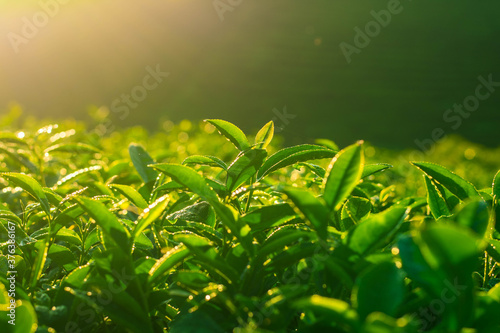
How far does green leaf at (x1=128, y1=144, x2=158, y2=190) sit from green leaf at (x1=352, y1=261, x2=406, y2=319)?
2.65ft

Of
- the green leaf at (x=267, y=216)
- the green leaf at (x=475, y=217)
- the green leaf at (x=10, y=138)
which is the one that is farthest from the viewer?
the green leaf at (x=10, y=138)

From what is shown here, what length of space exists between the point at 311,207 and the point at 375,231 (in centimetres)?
10

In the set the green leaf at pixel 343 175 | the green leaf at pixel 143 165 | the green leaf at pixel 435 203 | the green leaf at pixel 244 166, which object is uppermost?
the green leaf at pixel 143 165

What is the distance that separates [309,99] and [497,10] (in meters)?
9.71

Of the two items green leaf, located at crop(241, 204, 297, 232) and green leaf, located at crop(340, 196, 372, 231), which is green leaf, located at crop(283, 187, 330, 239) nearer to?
green leaf, located at crop(241, 204, 297, 232)

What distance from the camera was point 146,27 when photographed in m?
20.7

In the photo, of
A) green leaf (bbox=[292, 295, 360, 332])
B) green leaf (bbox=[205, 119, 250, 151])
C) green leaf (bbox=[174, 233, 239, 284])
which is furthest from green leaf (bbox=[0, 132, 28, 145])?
green leaf (bbox=[292, 295, 360, 332])

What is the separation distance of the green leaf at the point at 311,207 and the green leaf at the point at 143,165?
26.4 inches

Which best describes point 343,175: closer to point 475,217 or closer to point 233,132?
point 475,217

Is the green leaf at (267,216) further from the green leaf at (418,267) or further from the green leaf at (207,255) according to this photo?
the green leaf at (418,267)

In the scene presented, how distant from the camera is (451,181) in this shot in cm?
96

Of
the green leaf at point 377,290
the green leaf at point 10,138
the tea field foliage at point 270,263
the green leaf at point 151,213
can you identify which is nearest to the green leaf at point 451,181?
the tea field foliage at point 270,263

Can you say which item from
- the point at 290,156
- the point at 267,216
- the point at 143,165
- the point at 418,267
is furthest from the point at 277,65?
the point at 418,267

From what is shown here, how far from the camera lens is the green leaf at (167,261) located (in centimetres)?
78
